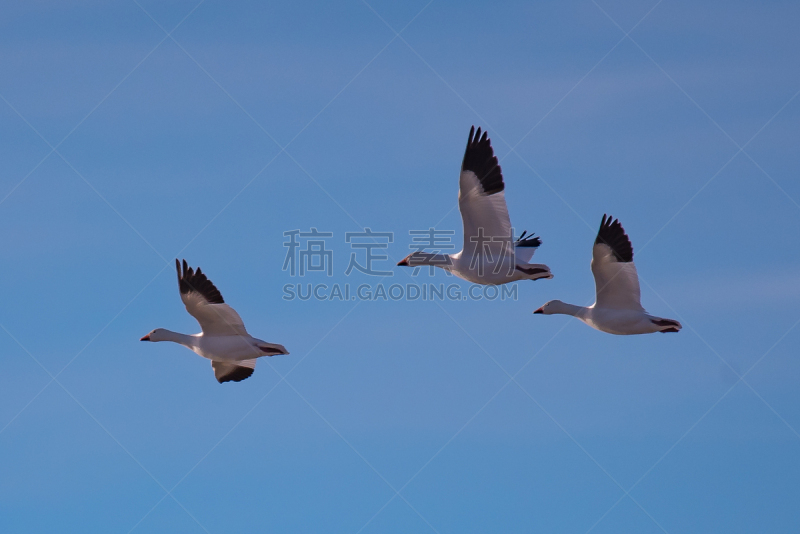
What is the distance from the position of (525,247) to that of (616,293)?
126 inches

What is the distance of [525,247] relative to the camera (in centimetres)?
2548

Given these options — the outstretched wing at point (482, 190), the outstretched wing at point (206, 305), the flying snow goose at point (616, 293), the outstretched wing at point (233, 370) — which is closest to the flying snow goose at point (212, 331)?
the outstretched wing at point (206, 305)

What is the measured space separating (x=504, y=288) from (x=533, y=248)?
4.76ft

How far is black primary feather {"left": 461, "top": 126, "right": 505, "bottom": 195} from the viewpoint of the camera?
22.9m

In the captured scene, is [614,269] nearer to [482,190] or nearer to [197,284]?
[482,190]

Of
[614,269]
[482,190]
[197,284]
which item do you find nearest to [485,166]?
[482,190]

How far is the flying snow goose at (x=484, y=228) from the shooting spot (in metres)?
22.9

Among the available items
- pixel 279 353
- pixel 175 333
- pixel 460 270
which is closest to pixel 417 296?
pixel 460 270

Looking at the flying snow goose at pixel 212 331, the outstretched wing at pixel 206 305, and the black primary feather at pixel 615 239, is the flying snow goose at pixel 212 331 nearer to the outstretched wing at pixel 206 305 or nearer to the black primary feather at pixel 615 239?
the outstretched wing at pixel 206 305

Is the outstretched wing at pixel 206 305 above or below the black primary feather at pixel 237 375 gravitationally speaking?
above

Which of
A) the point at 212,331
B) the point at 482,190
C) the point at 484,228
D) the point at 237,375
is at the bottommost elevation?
the point at 237,375

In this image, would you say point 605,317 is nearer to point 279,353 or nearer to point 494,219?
point 494,219

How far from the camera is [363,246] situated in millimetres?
24719

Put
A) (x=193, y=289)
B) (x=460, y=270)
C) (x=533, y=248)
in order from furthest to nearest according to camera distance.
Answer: (x=533, y=248) < (x=460, y=270) < (x=193, y=289)
